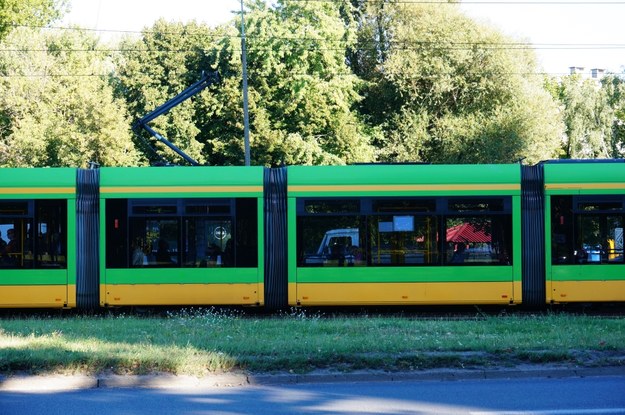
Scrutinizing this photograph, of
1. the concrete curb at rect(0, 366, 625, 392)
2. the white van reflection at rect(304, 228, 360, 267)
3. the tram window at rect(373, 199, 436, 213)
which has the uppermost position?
the tram window at rect(373, 199, 436, 213)

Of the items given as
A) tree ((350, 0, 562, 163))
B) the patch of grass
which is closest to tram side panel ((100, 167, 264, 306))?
the patch of grass

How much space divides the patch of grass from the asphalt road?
0.46 metres

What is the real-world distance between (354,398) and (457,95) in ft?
129

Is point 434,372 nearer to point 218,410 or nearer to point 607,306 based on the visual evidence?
point 218,410

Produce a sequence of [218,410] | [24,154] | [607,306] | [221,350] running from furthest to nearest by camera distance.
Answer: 1. [24,154]
2. [607,306]
3. [221,350]
4. [218,410]

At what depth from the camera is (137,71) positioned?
4803cm

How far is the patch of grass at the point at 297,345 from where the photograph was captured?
988 centimetres

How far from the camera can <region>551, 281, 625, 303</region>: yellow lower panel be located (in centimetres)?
1727

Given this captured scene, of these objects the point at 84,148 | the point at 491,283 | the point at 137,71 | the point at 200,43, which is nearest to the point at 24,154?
the point at 84,148

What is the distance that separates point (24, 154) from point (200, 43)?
13.0 meters

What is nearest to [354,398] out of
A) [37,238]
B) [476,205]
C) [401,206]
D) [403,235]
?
[403,235]

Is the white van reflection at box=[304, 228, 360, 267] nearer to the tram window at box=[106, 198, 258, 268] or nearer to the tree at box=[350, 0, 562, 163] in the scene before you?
the tram window at box=[106, 198, 258, 268]

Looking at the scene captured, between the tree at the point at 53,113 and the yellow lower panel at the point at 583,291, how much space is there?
2509 cm

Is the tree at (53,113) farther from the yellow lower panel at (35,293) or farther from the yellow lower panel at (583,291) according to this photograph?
the yellow lower panel at (583,291)
